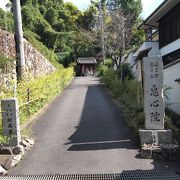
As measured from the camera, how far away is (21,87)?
1413 centimetres

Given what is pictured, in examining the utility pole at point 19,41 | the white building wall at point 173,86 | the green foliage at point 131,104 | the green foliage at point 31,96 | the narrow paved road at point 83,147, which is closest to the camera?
the narrow paved road at point 83,147

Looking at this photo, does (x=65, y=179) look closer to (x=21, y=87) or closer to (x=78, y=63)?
(x=21, y=87)

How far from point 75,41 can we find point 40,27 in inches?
343

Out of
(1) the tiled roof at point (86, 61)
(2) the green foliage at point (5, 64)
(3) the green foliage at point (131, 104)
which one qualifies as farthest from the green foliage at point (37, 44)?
(1) the tiled roof at point (86, 61)

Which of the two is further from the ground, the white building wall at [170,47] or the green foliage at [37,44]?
the green foliage at [37,44]

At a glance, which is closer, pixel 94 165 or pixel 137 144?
pixel 94 165

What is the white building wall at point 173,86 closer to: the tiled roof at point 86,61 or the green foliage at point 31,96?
the green foliage at point 31,96

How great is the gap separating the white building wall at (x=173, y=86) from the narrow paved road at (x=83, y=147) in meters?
2.19

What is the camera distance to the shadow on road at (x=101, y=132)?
1031cm

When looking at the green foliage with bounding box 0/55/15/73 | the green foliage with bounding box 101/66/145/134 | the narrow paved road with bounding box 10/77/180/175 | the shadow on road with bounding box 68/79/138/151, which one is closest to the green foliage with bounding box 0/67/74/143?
the narrow paved road with bounding box 10/77/180/175

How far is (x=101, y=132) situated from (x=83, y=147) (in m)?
1.83

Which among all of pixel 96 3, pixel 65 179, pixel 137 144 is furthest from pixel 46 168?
pixel 96 3

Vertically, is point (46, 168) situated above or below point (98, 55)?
below

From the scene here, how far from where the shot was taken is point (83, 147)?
1014cm
